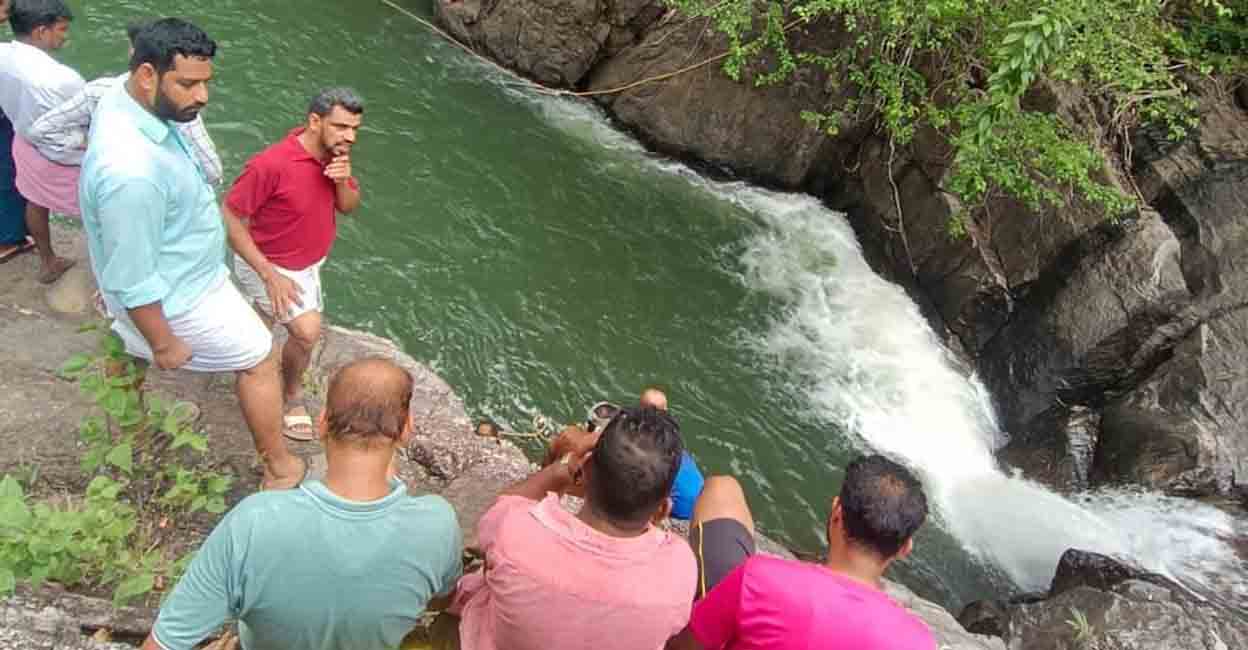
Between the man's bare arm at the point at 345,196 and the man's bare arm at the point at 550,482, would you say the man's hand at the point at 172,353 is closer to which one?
the man's bare arm at the point at 345,196

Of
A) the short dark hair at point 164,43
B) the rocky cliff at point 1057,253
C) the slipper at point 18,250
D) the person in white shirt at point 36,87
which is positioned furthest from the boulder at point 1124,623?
the slipper at point 18,250

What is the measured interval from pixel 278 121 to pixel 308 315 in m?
5.78

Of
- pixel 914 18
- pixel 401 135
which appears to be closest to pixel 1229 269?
pixel 914 18

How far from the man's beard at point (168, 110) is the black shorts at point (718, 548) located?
104 inches

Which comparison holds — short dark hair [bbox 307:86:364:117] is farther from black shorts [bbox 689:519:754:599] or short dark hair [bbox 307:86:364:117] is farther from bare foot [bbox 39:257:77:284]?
black shorts [bbox 689:519:754:599]

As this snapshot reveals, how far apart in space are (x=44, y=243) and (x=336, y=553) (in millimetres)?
3737

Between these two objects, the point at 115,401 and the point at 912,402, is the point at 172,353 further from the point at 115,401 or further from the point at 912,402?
the point at 912,402

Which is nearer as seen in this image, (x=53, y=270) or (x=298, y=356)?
(x=298, y=356)

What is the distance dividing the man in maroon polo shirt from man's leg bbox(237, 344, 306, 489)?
16.7 inches

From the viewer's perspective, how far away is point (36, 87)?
4.18 meters

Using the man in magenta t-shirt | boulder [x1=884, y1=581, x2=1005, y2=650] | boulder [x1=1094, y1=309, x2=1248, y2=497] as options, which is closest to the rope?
boulder [x1=1094, y1=309, x2=1248, y2=497]

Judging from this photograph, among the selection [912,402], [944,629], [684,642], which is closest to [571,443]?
[684,642]

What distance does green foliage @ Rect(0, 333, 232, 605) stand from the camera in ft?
9.82

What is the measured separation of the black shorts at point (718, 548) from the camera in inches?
136
